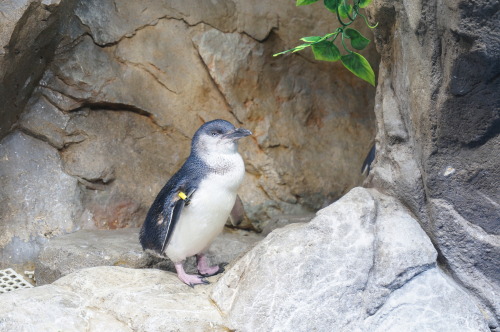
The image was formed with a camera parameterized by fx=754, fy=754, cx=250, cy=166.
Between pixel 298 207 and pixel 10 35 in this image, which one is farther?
pixel 298 207

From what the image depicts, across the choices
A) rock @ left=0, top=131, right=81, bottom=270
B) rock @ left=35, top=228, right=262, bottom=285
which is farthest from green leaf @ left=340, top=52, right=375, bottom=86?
rock @ left=0, top=131, right=81, bottom=270

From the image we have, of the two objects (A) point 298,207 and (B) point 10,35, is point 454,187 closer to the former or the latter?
(A) point 298,207

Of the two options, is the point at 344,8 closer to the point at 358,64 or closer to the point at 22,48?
the point at 358,64

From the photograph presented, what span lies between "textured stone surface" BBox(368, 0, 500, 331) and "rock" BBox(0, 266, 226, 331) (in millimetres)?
954

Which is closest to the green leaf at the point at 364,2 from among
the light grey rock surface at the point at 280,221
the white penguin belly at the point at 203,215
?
the white penguin belly at the point at 203,215

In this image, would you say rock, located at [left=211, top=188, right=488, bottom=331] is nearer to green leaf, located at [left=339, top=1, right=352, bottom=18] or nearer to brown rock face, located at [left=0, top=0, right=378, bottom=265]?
green leaf, located at [left=339, top=1, right=352, bottom=18]

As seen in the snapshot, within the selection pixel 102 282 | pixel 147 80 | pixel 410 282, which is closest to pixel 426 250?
pixel 410 282

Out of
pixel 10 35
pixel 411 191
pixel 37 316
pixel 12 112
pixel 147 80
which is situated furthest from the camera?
pixel 147 80

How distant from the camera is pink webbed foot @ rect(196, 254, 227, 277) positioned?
3492 millimetres

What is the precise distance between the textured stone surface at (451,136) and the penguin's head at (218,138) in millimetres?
704

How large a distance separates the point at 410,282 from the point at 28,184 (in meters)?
2.22

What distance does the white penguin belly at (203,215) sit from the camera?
10.9 ft

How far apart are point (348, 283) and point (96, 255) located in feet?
4.64

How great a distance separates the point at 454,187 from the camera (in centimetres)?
292
